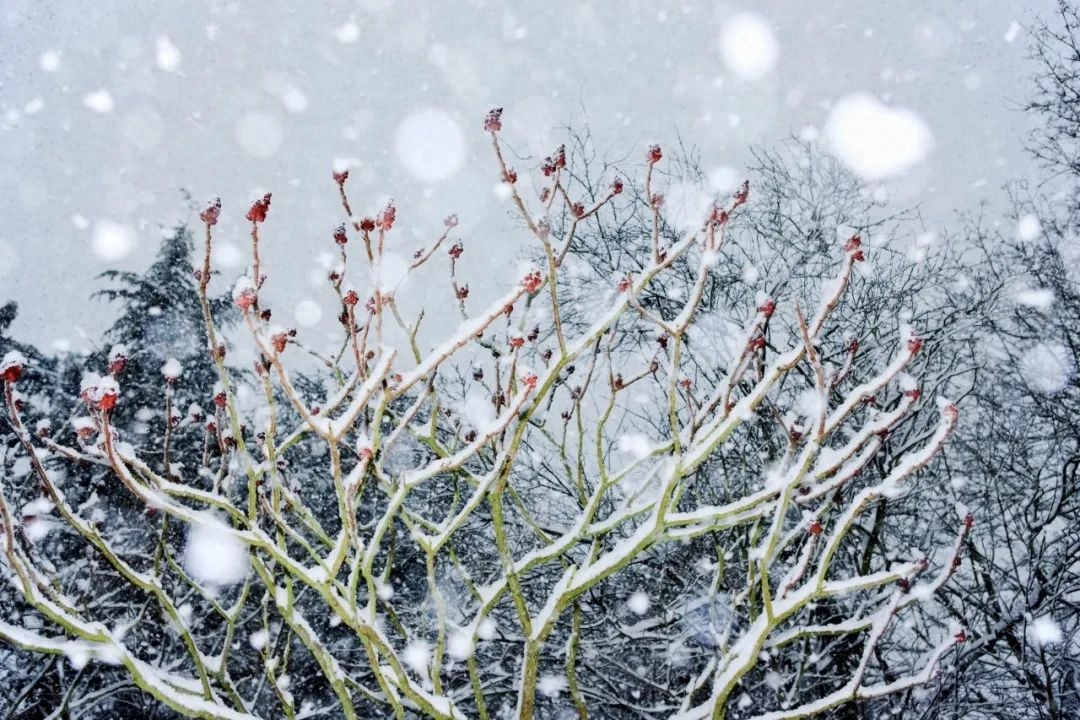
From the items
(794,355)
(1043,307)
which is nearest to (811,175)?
(1043,307)

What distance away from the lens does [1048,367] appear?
669cm

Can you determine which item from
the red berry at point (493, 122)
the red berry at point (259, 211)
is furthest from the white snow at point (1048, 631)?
the red berry at point (259, 211)

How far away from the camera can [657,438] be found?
26.8ft

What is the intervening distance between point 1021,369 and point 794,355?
5112 millimetres

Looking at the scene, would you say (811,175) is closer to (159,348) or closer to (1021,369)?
(1021,369)

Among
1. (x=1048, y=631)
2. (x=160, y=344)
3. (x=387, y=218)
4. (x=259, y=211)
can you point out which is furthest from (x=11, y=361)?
(x=160, y=344)

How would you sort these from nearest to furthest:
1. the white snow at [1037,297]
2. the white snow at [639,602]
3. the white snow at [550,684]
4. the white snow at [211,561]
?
1. the white snow at [1037,297]
2. the white snow at [550,684]
3. the white snow at [639,602]
4. the white snow at [211,561]

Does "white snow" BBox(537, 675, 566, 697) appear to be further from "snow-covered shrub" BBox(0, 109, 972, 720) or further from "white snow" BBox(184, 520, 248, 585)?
"white snow" BBox(184, 520, 248, 585)

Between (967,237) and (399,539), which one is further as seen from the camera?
(399,539)

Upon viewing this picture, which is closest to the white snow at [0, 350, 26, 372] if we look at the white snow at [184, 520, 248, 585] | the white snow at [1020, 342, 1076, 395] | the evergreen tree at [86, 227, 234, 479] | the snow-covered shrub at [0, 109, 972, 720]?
the snow-covered shrub at [0, 109, 972, 720]

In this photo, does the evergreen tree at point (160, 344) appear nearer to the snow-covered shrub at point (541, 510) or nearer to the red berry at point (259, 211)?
the snow-covered shrub at point (541, 510)

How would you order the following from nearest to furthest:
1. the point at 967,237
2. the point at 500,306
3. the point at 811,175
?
the point at 500,306
the point at 967,237
the point at 811,175

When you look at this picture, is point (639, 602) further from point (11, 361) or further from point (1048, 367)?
point (11, 361)

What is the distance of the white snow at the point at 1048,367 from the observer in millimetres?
6443
